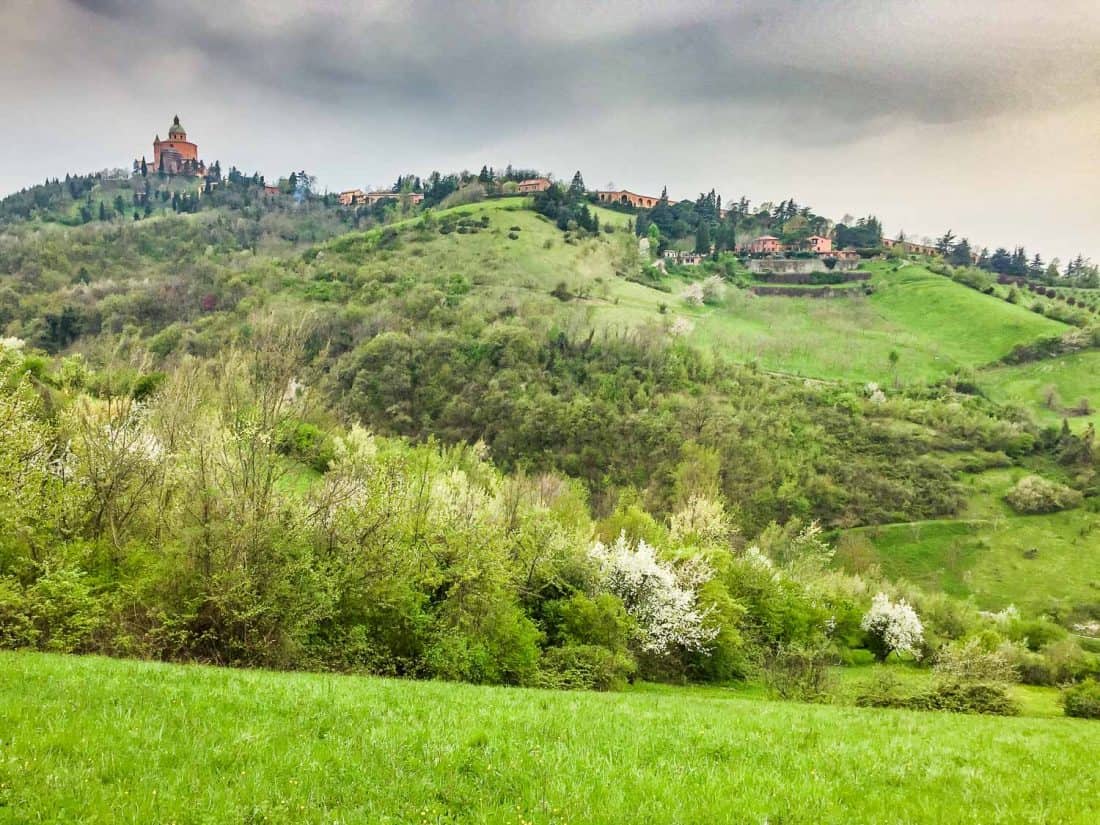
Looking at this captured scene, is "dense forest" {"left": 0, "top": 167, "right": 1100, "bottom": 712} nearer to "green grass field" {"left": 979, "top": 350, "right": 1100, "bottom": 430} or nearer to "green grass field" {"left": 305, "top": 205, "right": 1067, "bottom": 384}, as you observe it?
"green grass field" {"left": 305, "top": 205, "right": 1067, "bottom": 384}

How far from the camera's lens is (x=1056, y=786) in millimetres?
9188

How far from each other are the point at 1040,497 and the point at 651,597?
11379 centimetres

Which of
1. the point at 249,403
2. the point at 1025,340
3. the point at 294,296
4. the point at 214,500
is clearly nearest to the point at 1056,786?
the point at 214,500

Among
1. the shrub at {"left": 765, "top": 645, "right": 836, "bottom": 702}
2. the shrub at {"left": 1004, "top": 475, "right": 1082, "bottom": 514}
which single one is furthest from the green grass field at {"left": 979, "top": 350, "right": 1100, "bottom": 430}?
the shrub at {"left": 765, "top": 645, "right": 836, "bottom": 702}

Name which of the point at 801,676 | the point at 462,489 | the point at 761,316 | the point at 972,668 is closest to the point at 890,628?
the point at 972,668

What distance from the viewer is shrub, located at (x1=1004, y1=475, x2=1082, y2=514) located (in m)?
114

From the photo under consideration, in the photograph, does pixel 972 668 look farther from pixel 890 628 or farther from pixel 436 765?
pixel 890 628

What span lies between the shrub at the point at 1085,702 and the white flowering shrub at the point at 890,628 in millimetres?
27804

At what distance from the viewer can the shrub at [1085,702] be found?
33375 mm

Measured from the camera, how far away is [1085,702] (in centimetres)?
3356

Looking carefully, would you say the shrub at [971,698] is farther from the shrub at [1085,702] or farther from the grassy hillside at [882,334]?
the grassy hillside at [882,334]

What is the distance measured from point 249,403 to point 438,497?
945 centimetres

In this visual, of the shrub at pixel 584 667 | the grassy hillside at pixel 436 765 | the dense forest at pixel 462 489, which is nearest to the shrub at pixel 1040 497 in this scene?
the dense forest at pixel 462 489

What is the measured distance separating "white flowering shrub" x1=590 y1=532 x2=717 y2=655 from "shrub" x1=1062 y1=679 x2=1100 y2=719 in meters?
19.4
